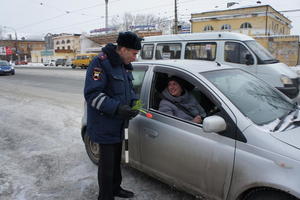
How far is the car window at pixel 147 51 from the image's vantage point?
10203mm

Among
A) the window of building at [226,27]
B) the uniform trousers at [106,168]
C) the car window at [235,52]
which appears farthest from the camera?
the window of building at [226,27]

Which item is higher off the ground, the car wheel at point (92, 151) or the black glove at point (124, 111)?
the black glove at point (124, 111)

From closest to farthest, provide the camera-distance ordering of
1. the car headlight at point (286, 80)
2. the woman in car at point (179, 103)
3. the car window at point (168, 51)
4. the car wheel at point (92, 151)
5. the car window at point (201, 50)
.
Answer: the woman in car at point (179, 103) < the car wheel at point (92, 151) < the car headlight at point (286, 80) < the car window at point (201, 50) < the car window at point (168, 51)

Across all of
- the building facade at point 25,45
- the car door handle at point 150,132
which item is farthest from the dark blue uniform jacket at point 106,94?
the building facade at point 25,45

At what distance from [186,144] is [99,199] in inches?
44.7

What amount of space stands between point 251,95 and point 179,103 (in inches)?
31.5

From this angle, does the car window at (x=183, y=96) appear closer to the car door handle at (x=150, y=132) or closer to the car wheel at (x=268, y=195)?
the car door handle at (x=150, y=132)

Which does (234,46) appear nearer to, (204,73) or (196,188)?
(204,73)

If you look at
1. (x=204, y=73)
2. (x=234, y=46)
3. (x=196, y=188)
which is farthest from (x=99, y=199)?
(x=234, y=46)

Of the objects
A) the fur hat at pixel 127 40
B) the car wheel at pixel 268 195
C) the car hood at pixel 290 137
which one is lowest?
the car wheel at pixel 268 195

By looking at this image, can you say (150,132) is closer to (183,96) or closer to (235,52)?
(183,96)

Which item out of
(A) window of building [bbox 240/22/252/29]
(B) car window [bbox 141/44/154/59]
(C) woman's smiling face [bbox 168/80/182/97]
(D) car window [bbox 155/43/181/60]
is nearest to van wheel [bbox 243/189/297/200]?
(C) woman's smiling face [bbox 168/80/182/97]

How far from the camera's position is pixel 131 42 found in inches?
102

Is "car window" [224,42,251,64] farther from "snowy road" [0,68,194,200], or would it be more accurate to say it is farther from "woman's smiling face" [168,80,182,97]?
"woman's smiling face" [168,80,182,97]
